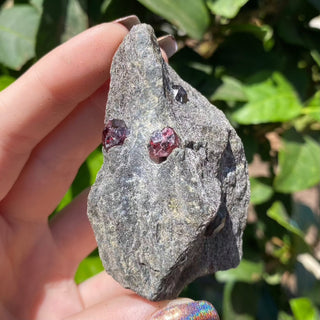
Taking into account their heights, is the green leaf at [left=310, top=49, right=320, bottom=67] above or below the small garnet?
below

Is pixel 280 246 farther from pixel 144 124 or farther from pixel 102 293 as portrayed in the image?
pixel 144 124

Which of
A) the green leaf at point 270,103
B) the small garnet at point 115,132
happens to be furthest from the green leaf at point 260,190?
the small garnet at point 115,132

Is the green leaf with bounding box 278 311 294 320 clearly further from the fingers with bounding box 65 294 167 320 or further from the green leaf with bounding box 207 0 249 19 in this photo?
the green leaf with bounding box 207 0 249 19

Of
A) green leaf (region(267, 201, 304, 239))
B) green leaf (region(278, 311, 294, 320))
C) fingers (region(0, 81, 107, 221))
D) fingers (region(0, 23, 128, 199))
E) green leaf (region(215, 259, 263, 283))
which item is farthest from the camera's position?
green leaf (region(278, 311, 294, 320))

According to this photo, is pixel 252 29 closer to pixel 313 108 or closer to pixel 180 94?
pixel 313 108

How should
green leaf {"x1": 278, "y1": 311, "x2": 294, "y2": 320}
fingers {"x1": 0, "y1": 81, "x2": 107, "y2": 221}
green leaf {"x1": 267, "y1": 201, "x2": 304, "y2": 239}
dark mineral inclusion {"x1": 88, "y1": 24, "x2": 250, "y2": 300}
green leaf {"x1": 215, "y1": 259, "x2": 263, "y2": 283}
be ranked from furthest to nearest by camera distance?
green leaf {"x1": 278, "y1": 311, "x2": 294, "y2": 320}, green leaf {"x1": 215, "y1": 259, "x2": 263, "y2": 283}, green leaf {"x1": 267, "y1": 201, "x2": 304, "y2": 239}, fingers {"x1": 0, "y1": 81, "x2": 107, "y2": 221}, dark mineral inclusion {"x1": 88, "y1": 24, "x2": 250, "y2": 300}

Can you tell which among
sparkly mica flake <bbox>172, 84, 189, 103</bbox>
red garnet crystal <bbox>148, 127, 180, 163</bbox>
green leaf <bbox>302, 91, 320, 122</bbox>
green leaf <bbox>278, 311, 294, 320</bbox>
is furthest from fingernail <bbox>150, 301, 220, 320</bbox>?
green leaf <bbox>278, 311, 294, 320</bbox>

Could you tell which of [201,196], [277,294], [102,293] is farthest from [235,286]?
[201,196]
